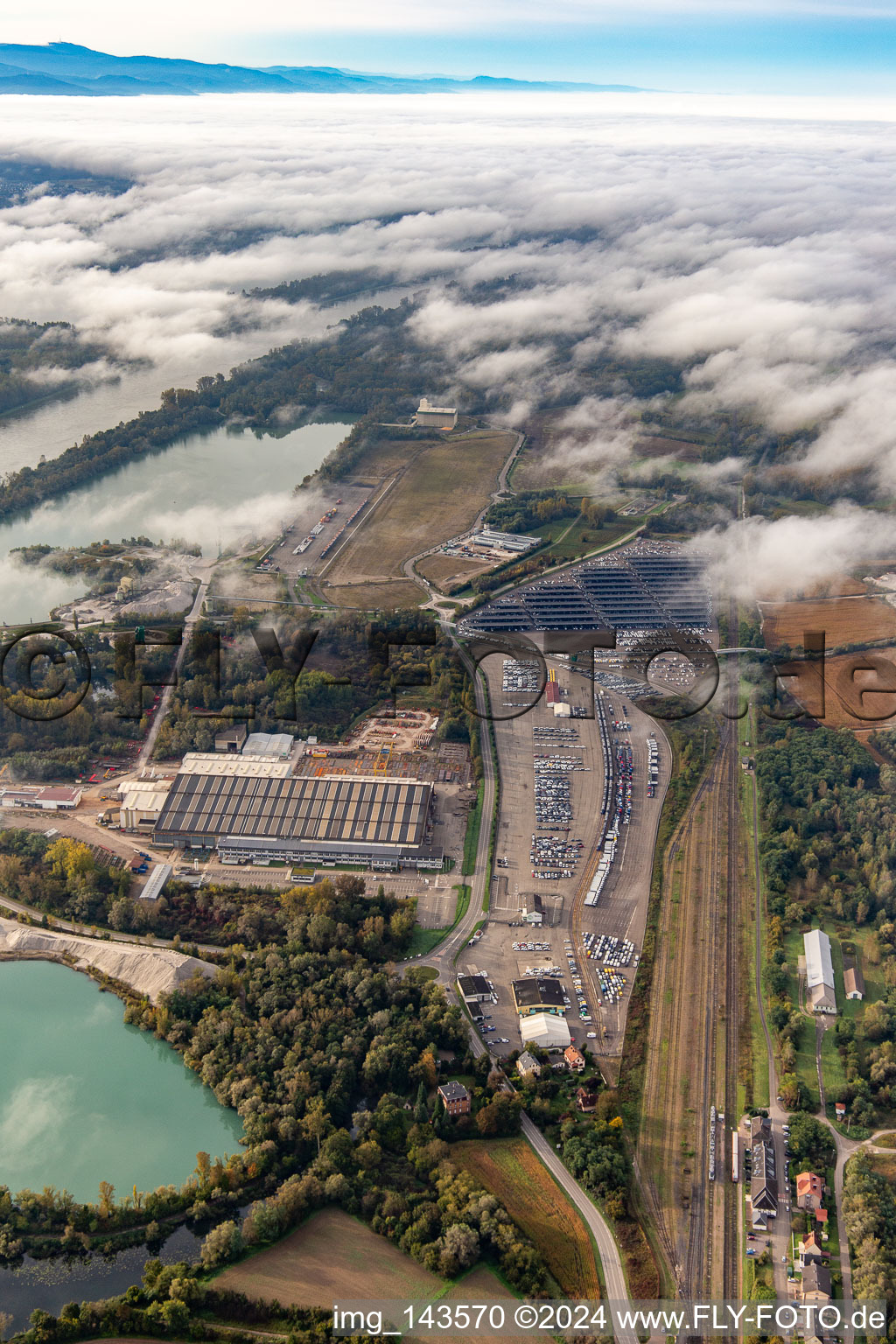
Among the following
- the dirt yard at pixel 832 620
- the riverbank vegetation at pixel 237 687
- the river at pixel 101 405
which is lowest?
the riverbank vegetation at pixel 237 687

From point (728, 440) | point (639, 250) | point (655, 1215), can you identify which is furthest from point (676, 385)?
point (655, 1215)

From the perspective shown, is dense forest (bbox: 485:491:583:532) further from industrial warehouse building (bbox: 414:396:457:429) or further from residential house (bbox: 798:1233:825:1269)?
residential house (bbox: 798:1233:825:1269)

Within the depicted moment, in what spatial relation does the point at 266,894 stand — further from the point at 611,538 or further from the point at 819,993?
the point at 611,538

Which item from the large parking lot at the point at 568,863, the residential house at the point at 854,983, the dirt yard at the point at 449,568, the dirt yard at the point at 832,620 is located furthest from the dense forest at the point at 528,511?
the residential house at the point at 854,983

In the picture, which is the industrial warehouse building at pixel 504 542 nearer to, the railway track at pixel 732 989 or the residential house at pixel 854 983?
the railway track at pixel 732 989

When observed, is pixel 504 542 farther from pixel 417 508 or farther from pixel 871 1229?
pixel 871 1229

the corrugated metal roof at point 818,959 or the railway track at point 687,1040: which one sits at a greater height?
the corrugated metal roof at point 818,959
